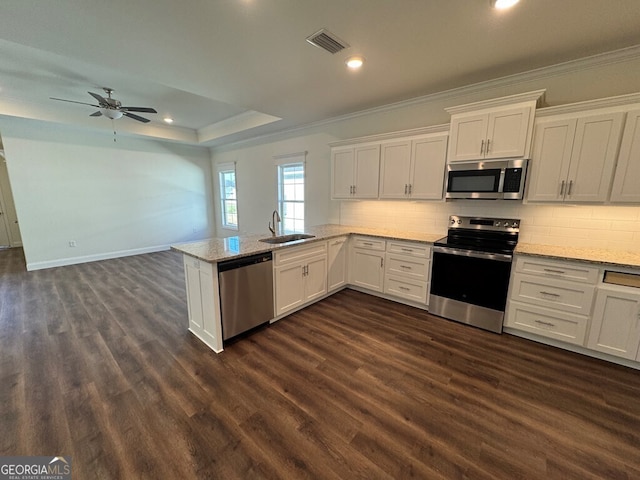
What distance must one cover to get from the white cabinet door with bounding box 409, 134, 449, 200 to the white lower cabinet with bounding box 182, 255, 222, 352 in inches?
105

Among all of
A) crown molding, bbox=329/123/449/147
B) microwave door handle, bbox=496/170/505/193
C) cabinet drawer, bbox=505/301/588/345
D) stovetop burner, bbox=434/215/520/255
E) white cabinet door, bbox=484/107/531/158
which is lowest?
cabinet drawer, bbox=505/301/588/345

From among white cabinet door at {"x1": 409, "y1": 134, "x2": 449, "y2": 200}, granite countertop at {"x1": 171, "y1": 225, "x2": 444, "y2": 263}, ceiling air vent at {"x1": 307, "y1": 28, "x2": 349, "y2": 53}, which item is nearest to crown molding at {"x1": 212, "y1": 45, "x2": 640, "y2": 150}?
white cabinet door at {"x1": 409, "y1": 134, "x2": 449, "y2": 200}

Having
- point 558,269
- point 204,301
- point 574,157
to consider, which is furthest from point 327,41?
point 558,269

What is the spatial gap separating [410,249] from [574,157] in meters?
1.78

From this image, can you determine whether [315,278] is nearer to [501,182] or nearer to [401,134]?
[401,134]

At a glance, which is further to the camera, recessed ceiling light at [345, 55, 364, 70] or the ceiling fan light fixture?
the ceiling fan light fixture

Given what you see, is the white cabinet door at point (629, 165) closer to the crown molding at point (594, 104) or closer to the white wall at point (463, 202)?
the crown molding at point (594, 104)

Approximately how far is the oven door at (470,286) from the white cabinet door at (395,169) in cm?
96

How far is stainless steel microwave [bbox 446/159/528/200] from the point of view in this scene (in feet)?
8.58

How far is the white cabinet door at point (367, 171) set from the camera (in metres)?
3.64

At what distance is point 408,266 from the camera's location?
131 inches

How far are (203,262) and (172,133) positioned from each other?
509cm

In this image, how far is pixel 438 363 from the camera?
230 centimetres

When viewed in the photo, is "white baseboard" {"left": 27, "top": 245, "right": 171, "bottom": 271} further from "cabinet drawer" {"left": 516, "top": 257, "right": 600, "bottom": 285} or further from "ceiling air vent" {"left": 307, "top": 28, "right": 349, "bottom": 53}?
"cabinet drawer" {"left": 516, "top": 257, "right": 600, "bottom": 285}
